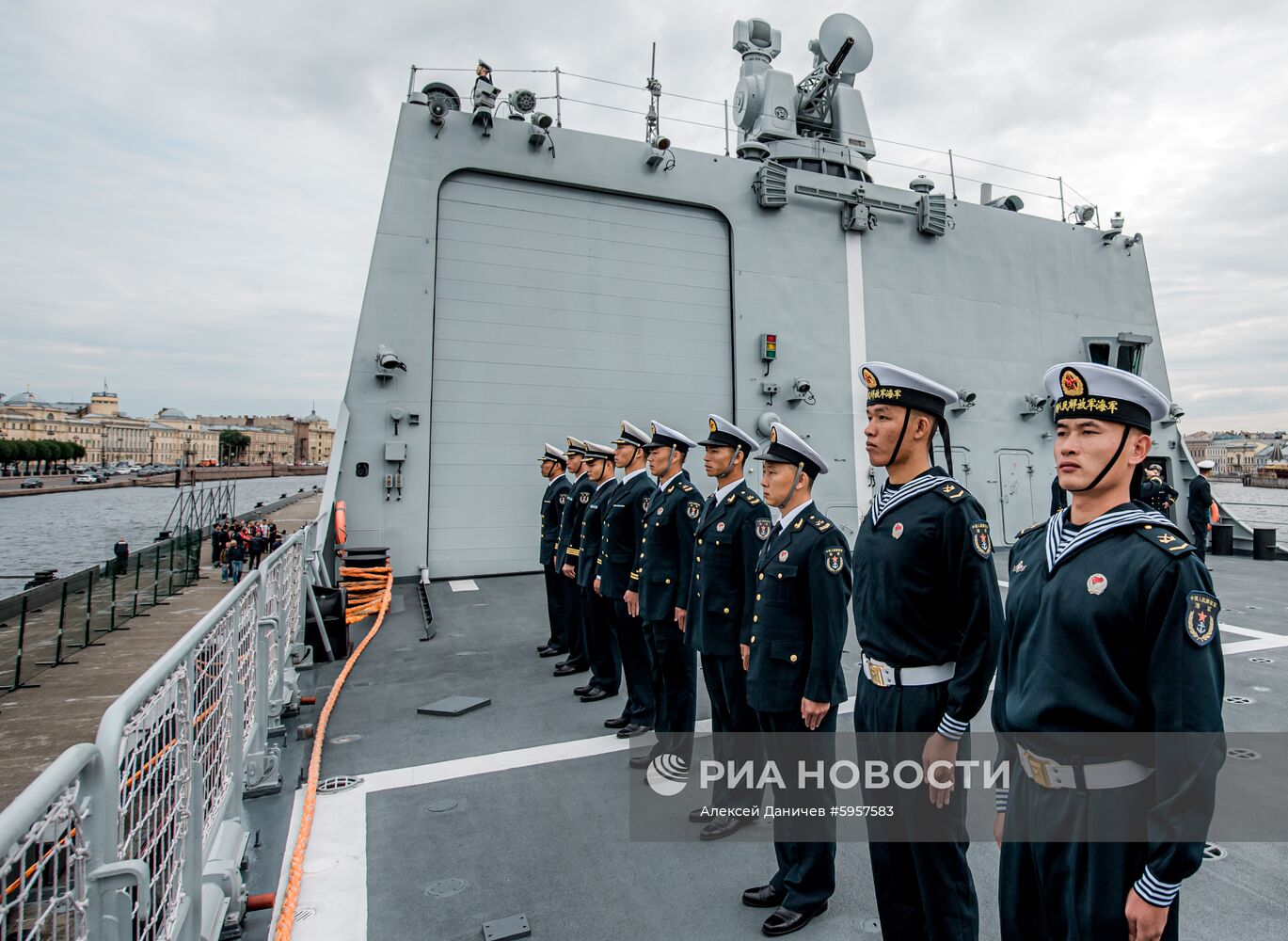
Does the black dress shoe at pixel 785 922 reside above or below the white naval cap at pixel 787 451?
below

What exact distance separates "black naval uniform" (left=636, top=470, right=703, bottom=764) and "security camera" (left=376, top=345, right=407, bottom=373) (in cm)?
475

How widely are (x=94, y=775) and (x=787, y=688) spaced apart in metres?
1.82

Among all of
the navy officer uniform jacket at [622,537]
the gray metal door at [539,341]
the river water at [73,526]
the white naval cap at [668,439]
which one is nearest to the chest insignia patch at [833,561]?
the white naval cap at [668,439]

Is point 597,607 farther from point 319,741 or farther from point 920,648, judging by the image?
point 920,648

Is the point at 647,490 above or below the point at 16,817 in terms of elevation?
above

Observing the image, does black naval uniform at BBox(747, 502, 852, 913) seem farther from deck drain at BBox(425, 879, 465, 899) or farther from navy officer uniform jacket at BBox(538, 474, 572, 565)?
navy officer uniform jacket at BBox(538, 474, 572, 565)

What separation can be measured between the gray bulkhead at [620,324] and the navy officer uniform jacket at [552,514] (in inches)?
86.4

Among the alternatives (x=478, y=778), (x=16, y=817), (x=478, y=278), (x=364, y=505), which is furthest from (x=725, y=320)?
(x=16, y=817)

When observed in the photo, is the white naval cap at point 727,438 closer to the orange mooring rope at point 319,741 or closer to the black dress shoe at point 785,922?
the black dress shoe at point 785,922

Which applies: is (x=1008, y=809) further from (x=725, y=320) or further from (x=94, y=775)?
(x=725, y=320)

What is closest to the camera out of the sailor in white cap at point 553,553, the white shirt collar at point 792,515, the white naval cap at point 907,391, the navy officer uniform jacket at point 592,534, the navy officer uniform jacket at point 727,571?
the white naval cap at point 907,391

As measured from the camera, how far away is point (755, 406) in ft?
29.6

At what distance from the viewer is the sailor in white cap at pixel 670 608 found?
332 centimetres

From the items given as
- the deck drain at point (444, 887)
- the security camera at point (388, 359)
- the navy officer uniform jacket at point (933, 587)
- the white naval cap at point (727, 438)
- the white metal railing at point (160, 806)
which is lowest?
the deck drain at point (444, 887)
